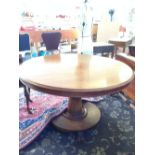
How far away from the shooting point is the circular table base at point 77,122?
79.2 inches

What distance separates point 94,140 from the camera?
1873 millimetres

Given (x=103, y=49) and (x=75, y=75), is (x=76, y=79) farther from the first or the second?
(x=103, y=49)

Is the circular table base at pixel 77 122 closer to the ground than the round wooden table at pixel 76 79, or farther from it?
closer to the ground

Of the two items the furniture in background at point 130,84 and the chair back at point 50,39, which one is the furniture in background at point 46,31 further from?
the furniture in background at point 130,84

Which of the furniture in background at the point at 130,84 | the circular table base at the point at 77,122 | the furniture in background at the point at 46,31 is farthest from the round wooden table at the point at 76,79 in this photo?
the furniture in background at the point at 46,31

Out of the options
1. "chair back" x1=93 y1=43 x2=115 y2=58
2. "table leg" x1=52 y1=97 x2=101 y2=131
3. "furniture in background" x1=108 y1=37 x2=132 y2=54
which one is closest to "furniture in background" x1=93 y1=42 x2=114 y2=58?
"chair back" x1=93 y1=43 x2=115 y2=58

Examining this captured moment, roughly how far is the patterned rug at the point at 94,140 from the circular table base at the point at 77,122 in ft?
0.15

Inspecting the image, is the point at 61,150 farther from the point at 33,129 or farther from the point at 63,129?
the point at 33,129

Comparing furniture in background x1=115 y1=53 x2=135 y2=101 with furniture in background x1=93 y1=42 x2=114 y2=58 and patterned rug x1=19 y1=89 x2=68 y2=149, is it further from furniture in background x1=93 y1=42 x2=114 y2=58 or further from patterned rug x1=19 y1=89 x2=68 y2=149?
furniture in background x1=93 y1=42 x2=114 y2=58

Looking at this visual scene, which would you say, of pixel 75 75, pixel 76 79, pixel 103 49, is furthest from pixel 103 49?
pixel 76 79

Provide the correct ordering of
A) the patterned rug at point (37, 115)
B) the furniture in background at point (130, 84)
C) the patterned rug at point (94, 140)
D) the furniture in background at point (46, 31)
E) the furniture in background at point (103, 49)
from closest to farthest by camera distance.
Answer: the patterned rug at point (94, 140) → the patterned rug at point (37, 115) → the furniture in background at point (130, 84) → the furniture in background at point (46, 31) → the furniture in background at point (103, 49)

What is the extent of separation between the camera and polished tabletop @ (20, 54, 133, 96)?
4.62ft
